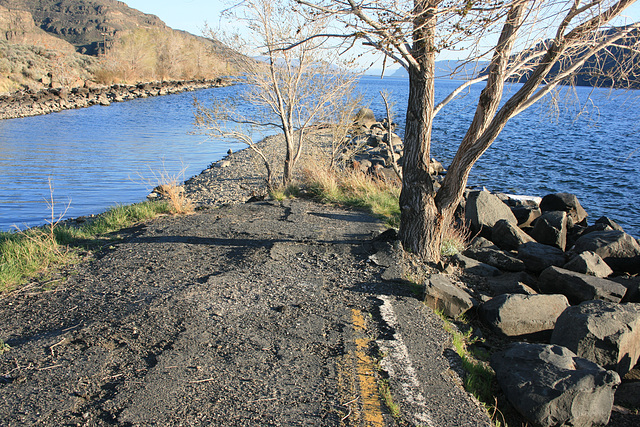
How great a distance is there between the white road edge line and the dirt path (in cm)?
A: 1

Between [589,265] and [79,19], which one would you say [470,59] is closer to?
[589,265]

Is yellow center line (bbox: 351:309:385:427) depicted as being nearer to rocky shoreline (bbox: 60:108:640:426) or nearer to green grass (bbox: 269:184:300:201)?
rocky shoreline (bbox: 60:108:640:426)

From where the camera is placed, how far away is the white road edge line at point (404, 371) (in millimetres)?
3025

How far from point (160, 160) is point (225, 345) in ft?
60.5

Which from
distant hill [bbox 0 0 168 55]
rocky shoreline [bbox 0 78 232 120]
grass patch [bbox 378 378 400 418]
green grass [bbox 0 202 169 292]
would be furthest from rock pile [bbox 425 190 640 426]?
distant hill [bbox 0 0 168 55]

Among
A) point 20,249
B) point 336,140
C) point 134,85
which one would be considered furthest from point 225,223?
point 134,85

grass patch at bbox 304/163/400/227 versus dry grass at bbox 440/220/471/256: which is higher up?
grass patch at bbox 304/163/400/227

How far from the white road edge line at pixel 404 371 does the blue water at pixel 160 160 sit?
4368 mm

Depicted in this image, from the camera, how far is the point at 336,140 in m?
13.2

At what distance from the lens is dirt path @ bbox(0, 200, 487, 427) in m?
2.96

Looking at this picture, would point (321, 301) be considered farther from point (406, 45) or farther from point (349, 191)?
point (349, 191)

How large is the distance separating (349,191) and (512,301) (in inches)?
207

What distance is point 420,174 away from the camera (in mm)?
5844

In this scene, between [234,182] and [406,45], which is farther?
[234,182]
